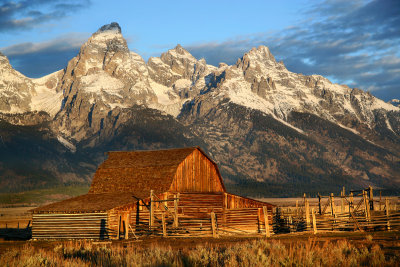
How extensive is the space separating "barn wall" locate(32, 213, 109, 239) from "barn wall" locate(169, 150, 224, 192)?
758 centimetres

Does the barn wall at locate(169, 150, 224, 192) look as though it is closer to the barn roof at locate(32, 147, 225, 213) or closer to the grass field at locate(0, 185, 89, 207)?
the barn roof at locate(32, 147, 225, 213)

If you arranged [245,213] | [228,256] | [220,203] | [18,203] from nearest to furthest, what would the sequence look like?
[228,256] < [245,213] < [220,203] < [18,203]

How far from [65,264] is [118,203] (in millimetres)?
21437

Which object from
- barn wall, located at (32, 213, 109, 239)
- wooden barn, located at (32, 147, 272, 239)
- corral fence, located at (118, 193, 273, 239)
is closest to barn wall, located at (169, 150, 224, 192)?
Result: wooden barn, located at (32, 147, 272, 239)

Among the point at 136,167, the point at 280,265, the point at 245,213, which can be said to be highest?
the point at 136,167

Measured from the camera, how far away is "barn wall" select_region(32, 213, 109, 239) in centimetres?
3862

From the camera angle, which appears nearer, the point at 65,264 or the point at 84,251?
the point at 65,264

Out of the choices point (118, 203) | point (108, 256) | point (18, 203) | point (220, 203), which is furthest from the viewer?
point (18, 203)

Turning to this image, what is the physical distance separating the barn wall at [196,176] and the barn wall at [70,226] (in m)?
7.58

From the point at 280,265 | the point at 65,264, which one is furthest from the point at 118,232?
the point at 280,265

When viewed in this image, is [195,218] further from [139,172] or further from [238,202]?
[139,172]

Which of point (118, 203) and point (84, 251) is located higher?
point (118, 203)

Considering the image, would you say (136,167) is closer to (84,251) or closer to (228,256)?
(84,251)

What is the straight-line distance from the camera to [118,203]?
130 feet
